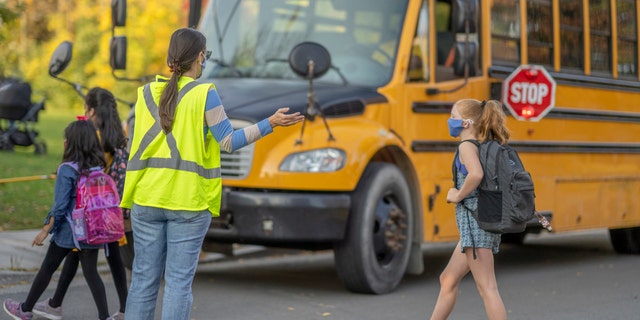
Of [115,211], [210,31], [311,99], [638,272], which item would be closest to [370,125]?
[311,99]

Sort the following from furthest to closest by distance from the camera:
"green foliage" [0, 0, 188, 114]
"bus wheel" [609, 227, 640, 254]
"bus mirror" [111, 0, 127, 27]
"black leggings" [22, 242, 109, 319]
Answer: "green foliage" [0, 0, 188, 114], "bus wheel" [609, 227, 640, 254], "bus mirror" [111, 0, 127, 27], "black leggings" [22, 242, 109, 319]

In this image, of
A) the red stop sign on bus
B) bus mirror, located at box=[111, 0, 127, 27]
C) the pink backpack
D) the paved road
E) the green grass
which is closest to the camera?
the pink backpack

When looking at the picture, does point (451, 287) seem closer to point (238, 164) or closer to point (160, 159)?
point (160, 159)

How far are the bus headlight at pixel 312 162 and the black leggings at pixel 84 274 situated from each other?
1.80 m

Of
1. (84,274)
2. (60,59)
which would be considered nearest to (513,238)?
(60,59)

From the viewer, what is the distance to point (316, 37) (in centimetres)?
928

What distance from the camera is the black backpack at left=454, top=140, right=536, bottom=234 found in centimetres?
583

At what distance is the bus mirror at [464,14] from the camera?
905 cm

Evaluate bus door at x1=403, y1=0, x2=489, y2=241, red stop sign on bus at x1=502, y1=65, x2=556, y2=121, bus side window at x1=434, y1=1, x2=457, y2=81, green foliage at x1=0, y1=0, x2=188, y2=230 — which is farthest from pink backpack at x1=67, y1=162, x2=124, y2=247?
green foliage at x1=0, y1=0, x2=188, y2=230

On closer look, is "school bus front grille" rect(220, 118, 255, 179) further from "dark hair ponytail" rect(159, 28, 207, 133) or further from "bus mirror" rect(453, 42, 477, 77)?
"dark hair ponytail" rect(159, 28, 207, 133)

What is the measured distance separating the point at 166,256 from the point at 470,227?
64.1 inches

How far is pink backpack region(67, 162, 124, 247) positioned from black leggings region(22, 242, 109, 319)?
0.14 m

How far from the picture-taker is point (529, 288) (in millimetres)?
9453

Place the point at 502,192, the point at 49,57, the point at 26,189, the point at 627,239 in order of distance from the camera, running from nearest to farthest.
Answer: the point at 502,192 → the point at 627,239 → the point at 26,189 → the point at 49,57
